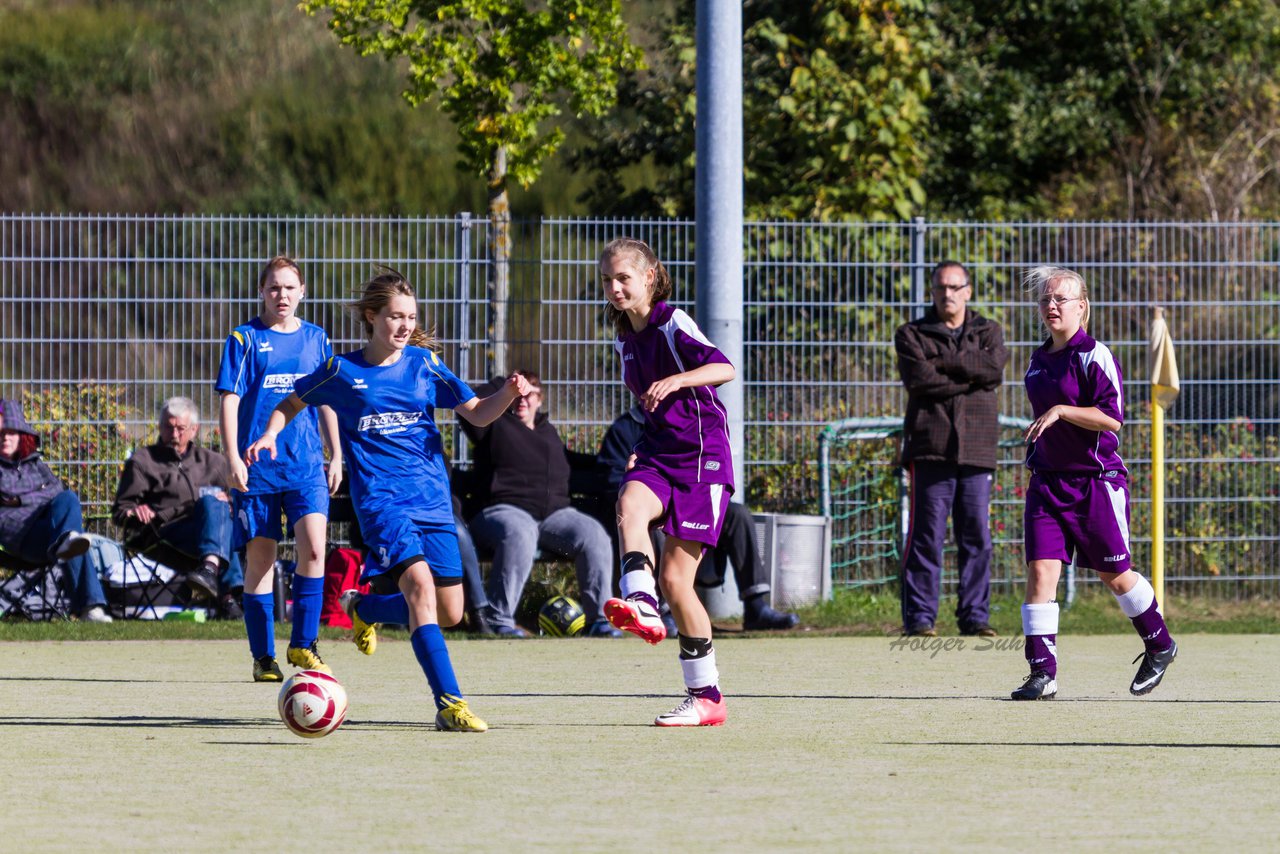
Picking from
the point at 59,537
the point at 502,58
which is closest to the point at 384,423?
the point at 59,537

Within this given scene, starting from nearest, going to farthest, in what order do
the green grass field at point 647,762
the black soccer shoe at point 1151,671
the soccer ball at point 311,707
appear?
the green grass field at point 647,762 → the soccer ball at point 311,707 → the black soccer shoe at point 1151,671

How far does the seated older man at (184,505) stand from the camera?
1103cm

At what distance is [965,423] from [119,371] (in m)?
5.24

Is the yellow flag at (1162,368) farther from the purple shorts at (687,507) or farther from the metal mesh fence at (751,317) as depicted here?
the purple shorts at (687,507)

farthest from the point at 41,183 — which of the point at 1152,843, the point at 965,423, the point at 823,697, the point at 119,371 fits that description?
the point at 1152,843

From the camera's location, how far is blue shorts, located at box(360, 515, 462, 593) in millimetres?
6414

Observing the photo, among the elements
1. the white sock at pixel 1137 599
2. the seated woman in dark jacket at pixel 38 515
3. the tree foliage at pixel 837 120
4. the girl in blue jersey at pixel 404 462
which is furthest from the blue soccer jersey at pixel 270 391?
the tree foliage at pixel 837 120

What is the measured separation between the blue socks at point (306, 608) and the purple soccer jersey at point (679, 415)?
195 cm

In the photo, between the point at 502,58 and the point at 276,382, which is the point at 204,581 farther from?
the point at 502,58

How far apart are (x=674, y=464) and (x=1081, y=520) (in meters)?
1.76

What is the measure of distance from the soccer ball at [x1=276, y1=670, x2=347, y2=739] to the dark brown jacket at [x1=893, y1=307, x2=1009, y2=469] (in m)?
5.19

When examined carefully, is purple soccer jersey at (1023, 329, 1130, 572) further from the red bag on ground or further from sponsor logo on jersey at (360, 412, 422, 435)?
the red bag on ground

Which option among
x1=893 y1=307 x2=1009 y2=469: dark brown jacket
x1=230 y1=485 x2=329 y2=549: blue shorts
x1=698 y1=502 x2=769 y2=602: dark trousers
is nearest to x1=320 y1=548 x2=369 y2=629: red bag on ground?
x1=698 y1=502 x2=769 y2=602: dark trousers

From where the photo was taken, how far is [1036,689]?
24.1 ft
